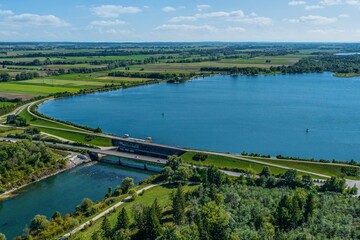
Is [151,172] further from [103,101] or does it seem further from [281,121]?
[103,101]

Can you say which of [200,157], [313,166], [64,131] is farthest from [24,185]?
[313,166]

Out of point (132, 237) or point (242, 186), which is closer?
point (132, 237)

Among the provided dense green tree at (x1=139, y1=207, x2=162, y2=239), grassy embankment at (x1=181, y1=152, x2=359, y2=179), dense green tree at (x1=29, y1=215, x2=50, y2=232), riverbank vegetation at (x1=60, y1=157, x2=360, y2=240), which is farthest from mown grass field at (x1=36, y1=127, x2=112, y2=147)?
dense green tree at (x1=139, y1=207, x2=162, y2=239)

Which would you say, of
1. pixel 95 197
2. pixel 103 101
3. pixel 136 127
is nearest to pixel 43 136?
pixel 136 127

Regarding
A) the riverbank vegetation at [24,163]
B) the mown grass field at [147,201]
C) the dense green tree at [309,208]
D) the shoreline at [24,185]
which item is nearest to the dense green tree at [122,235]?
the mown grass field at [147,201]

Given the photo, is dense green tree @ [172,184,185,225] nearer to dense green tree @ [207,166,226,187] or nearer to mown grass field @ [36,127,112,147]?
dense green tree @ [207,166,226,187]

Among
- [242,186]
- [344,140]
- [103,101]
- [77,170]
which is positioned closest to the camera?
[242,186]
